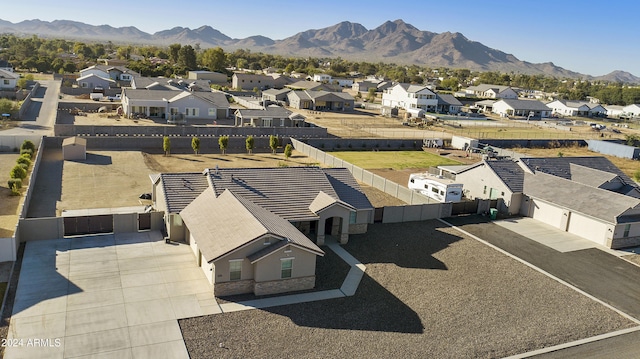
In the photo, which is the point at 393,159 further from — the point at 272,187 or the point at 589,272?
the point at 589,272

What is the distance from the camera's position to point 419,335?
18.6m

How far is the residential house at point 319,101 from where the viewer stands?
92.0m

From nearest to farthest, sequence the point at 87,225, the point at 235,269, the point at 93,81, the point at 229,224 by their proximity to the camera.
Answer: the point at 235,269 < the point at 229,224 < the point at 87,225 < the point at 93,81

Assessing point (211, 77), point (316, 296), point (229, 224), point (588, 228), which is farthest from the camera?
point (211, 77)

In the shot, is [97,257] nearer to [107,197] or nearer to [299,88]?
[107,197]

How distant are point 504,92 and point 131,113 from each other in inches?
3955

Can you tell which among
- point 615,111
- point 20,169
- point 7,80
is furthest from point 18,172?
point 615,111

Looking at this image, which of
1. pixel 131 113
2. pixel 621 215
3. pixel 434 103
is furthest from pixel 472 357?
pixel 434 103

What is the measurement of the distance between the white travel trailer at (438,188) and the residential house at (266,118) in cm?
3015

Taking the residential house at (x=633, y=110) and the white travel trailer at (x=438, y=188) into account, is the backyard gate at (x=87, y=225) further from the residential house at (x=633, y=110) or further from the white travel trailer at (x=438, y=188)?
the residential house at (x=633, y=110)

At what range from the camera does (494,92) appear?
449 ft

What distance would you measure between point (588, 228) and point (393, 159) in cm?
2591

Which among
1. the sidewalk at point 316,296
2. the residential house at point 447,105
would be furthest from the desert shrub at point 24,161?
the residential house at point 447,105

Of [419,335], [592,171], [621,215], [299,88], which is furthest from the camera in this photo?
[299,88]
